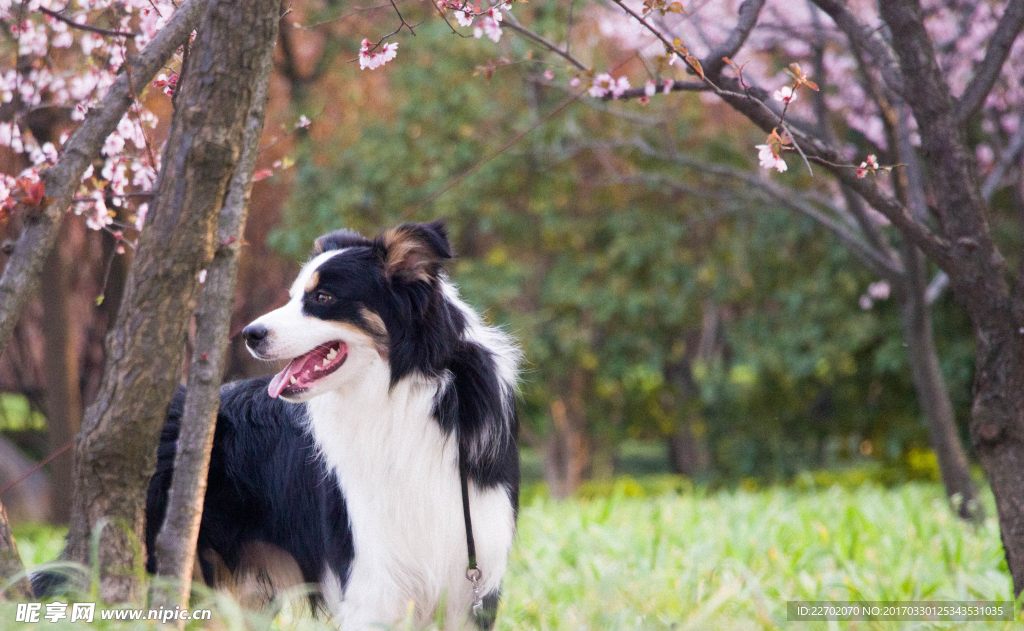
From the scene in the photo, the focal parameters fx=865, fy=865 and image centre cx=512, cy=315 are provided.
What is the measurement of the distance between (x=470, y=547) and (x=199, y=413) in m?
1.01

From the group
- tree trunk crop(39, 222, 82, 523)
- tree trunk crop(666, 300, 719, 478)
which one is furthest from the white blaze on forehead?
tree trunk crop(666, 300, 719, 478)

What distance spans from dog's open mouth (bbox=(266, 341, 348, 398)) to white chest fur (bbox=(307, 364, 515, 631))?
0.12m

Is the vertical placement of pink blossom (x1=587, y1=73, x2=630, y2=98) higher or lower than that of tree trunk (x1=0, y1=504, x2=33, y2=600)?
higher

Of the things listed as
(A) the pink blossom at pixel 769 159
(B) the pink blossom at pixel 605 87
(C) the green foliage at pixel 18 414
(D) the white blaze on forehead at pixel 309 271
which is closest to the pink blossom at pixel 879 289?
(B) the pink blossom at pixel 605 87

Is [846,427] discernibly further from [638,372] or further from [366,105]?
[366,105]

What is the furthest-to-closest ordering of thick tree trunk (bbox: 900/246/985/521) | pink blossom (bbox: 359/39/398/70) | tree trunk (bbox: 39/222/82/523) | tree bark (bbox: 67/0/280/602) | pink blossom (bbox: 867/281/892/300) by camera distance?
pink blossom (bbox: 867/281/892/300) → tree trunk (bbox: 39/222/82/523) → thick tree trunk (bbox: 900/246/985/521) → pink blossom (bbox: 359/39/398/70) → tree bark (bbox: 67/0/280/602)

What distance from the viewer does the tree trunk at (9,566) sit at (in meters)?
2.12

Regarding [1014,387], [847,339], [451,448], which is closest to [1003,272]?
[1014,387]

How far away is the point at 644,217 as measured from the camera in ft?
30.3

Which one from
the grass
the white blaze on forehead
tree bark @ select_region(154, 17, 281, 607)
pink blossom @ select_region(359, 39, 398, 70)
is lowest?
the grass

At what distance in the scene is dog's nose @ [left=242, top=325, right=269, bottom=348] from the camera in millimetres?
2666

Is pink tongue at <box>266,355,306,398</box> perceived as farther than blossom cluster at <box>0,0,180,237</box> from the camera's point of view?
Yes

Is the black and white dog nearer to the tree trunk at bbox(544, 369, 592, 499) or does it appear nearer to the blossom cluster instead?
the blossom cluster

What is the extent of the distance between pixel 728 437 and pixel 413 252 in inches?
320
